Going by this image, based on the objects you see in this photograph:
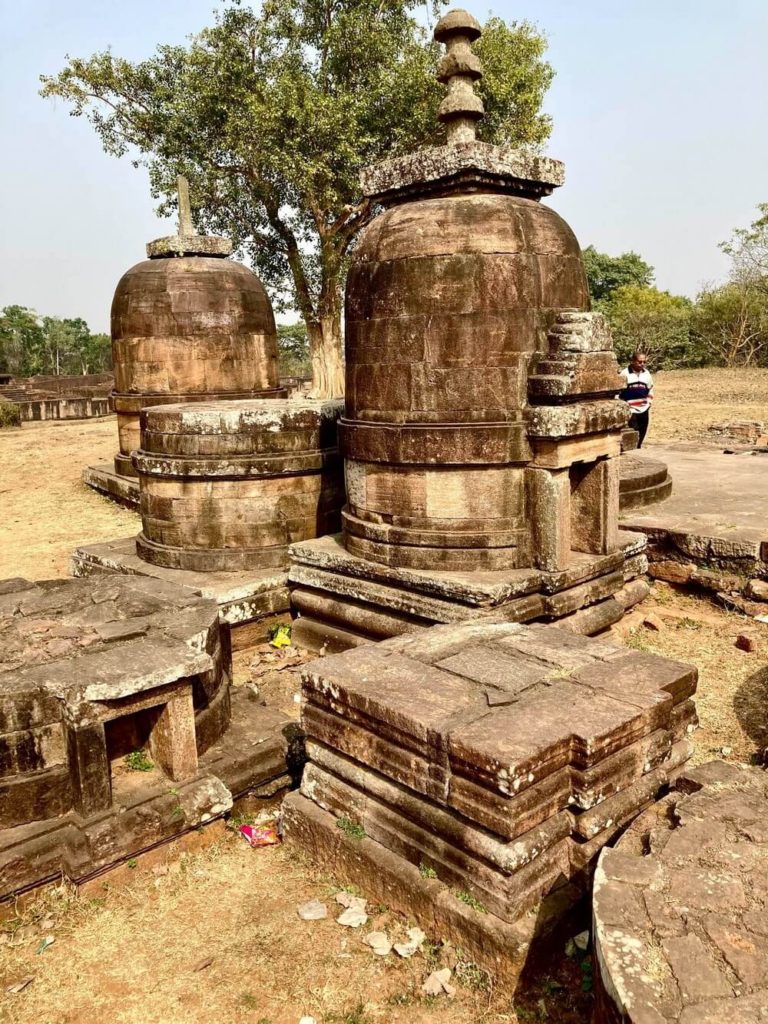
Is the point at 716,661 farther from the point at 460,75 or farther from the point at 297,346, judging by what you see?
the point at 297,346

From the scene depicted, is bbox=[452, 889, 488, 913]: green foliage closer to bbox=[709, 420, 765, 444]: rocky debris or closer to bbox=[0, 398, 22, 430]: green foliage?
bbox=[709, 420, 765, 444]: rocky debris

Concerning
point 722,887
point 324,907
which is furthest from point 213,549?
point 722,887

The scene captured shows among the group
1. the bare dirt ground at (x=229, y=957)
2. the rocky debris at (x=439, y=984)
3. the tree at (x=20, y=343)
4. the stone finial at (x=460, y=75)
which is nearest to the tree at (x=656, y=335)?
the stone finial at (x=460, y=75)

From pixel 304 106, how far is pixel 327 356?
5.78m

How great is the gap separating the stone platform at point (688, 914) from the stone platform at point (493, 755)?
0.86ft

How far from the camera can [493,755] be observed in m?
2.87

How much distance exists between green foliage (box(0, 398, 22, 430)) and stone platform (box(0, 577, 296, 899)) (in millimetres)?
19908

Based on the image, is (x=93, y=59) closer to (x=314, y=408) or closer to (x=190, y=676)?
(x=314, y=408)

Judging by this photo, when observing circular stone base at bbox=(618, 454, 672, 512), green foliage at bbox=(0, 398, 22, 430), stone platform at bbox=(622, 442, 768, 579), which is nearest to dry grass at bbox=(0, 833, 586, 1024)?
stone platform at bbox=(622, 442, 768, 579)

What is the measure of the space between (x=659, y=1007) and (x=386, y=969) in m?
1.22

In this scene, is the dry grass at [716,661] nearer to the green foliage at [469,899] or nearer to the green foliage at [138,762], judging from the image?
the green foliage at [469,899]

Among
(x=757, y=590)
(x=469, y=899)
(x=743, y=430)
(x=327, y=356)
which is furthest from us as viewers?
(x=327, y=356)

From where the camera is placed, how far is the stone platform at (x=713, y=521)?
274 inches

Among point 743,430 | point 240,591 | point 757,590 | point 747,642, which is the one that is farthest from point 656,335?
point 240,591
